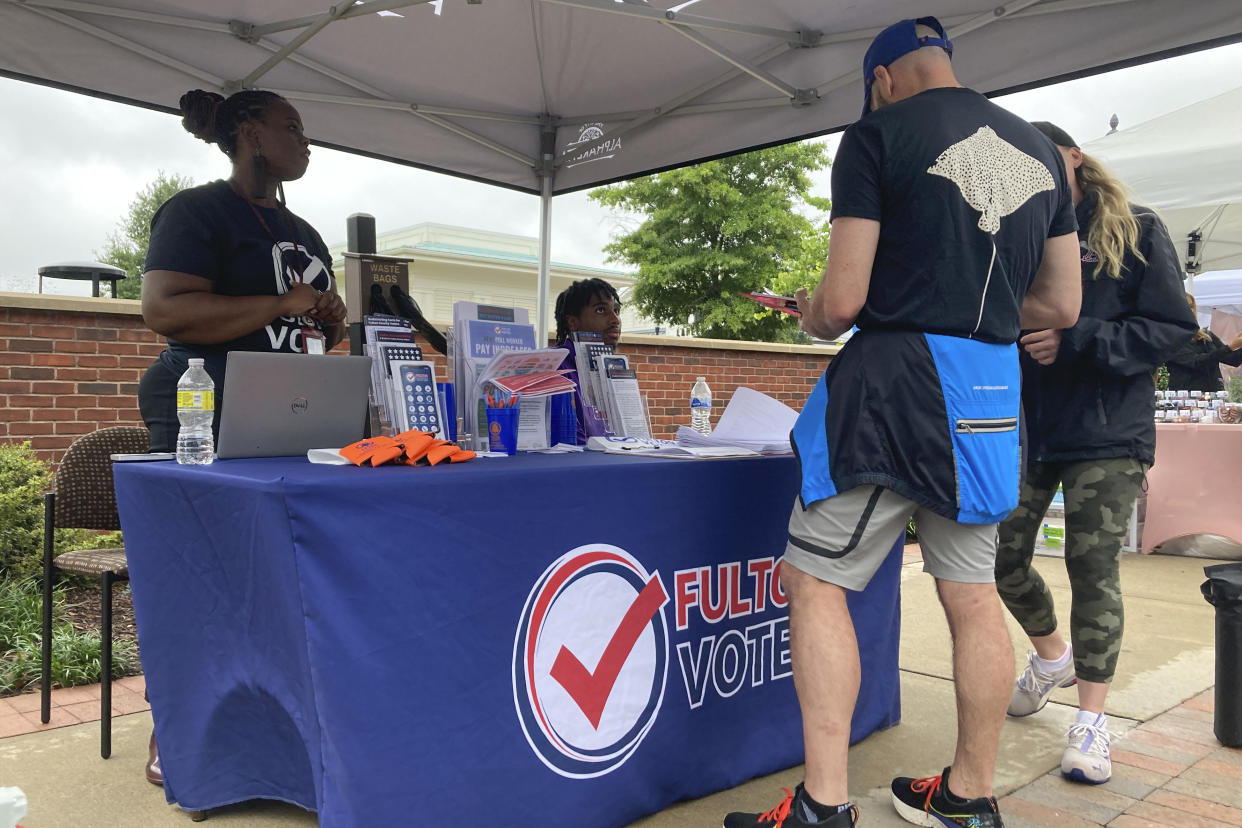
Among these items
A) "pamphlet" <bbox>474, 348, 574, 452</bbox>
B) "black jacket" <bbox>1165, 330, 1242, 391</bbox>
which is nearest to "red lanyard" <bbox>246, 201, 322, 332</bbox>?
"pamphlet" <bbox>474, 348, 574, 452</bbox>

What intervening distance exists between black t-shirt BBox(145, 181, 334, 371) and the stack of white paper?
1.20 m

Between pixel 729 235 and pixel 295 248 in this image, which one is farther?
pixel 729 235

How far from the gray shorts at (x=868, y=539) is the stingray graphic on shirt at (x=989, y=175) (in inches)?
16.9

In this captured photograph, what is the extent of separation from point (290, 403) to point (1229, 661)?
289 centimetres

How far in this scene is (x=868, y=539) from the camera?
6.07ft

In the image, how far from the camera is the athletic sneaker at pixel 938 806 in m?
1.98

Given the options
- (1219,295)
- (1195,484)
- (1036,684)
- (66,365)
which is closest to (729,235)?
(1219,295)

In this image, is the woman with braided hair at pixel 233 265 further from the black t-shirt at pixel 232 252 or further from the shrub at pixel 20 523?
the shrub at pixel 20 523

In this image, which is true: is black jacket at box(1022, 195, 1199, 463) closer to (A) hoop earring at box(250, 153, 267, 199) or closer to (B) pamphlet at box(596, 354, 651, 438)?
(B) pamphlet at box(596, 354, 651, 438)

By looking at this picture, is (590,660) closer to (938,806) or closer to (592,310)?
(938,806)

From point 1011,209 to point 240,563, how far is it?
1.77 meters

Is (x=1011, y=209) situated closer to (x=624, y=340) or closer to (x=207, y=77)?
(x=207, y=77)

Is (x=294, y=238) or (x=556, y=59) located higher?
(x=556, y=59)

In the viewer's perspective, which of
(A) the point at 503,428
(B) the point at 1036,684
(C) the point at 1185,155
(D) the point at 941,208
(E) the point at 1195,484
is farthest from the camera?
(E) the point at 1195,484
